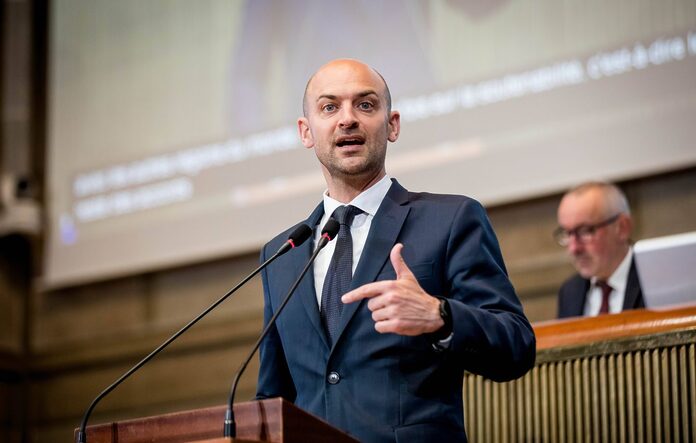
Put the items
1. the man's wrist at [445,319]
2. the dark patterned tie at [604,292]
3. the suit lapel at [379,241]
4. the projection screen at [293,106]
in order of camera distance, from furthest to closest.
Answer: the projection screen at [293,106] < the dark patterned tie at [604,292] < the suit lapel at [379,241] < the man's wrist at [445,319]

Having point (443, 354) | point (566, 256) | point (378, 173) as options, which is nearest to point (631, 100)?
point (566, 256)

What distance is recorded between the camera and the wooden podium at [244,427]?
6.47 feet

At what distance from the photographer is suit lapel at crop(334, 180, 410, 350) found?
2426mm

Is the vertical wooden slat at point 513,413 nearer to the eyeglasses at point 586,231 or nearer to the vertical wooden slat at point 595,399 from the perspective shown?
the vertical wooden slat at point 595,399

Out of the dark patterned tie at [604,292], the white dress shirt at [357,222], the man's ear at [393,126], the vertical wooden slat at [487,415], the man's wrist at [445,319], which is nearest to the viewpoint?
the man's wrist at [445,319]

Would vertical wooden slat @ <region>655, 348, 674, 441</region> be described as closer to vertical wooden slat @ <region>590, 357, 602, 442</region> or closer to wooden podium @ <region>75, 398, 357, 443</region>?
vertical wooden slat @ <region>590, 357, 602, 442</region>

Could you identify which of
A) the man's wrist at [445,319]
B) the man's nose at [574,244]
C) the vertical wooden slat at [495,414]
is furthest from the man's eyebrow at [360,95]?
the man's nose at [574,244]

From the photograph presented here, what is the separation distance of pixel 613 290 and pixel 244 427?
2.75m

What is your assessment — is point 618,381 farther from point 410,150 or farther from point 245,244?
point 245,244

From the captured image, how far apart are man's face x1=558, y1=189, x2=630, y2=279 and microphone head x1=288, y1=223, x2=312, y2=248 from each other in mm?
2256

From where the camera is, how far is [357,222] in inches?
104

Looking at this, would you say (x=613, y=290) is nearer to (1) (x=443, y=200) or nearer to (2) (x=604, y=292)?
(2) (x=604, y=292)

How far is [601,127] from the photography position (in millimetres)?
5387

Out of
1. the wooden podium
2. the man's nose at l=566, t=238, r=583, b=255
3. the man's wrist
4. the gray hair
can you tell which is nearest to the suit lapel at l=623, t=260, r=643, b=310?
the man's nose at l=566, t=238, r=583, b=255
